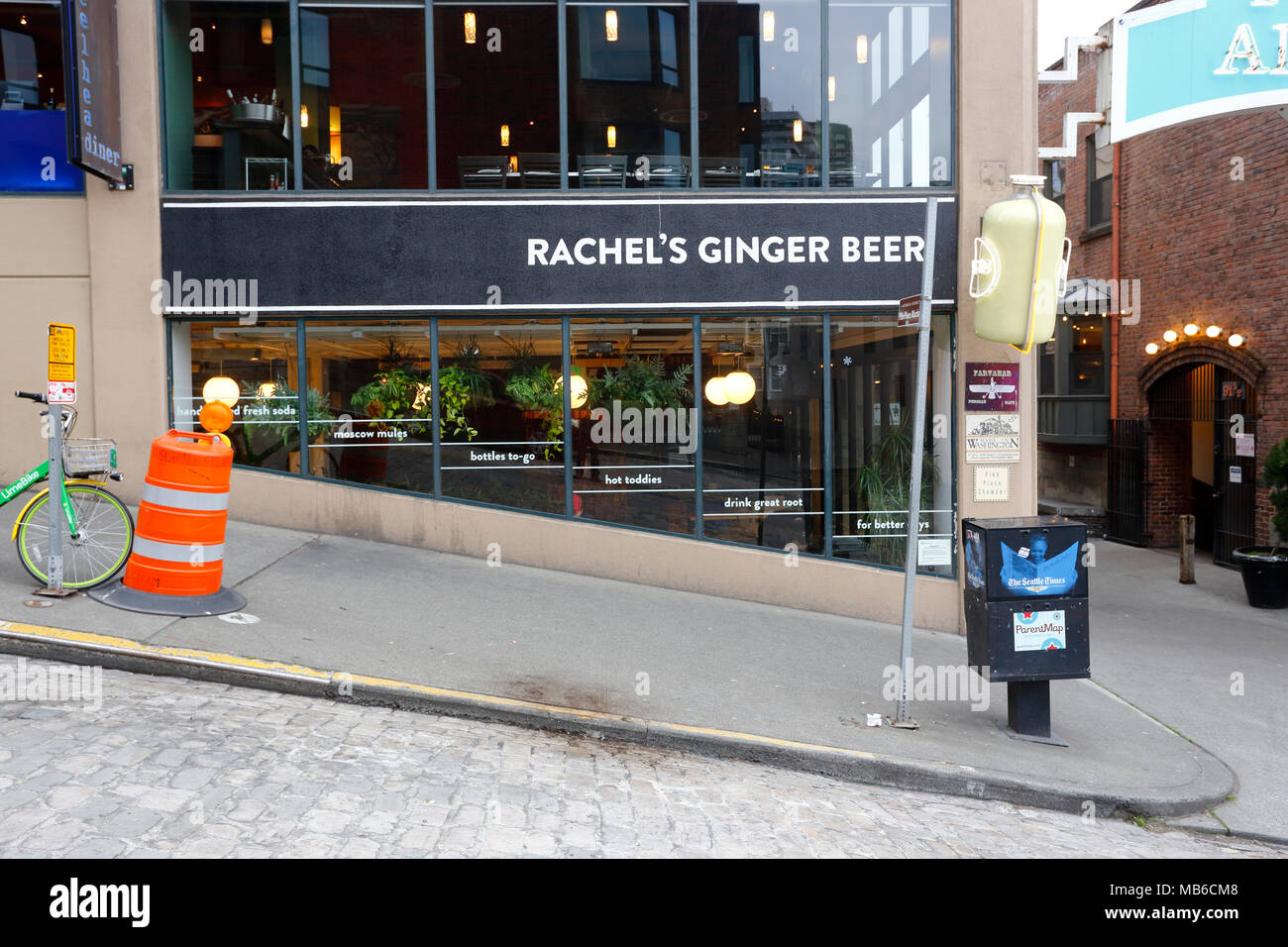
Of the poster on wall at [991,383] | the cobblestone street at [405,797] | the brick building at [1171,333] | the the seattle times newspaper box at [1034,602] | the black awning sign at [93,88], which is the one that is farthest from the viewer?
the brick building at [1171,333]

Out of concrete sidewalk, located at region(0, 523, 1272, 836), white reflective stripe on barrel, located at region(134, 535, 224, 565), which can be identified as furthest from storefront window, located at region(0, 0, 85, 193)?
white reflective stripe on barrel, located at region(134, 535, 224, 565)

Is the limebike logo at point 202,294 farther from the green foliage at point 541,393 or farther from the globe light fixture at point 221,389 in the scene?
the green foliage at point 541,393

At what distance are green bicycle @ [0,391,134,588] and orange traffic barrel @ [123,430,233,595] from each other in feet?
0.74

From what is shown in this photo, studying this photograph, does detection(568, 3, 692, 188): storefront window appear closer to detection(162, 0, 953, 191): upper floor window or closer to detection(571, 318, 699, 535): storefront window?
detection(162, 0, 953, 191): upper floor window

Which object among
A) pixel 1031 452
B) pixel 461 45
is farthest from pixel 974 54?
pixel 461 45

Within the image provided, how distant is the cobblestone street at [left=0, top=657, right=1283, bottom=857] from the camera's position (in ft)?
13.9

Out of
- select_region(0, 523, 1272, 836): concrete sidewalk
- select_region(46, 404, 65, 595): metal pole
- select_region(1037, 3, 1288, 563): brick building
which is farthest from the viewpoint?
select_region(1037, 3, 1288, 563): brick building

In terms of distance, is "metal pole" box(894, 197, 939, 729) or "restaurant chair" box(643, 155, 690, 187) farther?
"restaurant chair" box(643, 155, 690, 187)

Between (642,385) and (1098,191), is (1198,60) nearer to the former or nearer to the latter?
(642,385)

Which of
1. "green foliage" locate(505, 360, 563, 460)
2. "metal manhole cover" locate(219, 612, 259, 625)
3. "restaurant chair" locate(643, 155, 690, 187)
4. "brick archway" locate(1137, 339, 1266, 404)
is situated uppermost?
"restaurant chair" locate(643, 155, 690, 187)

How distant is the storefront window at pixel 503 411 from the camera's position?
9992 millimetres

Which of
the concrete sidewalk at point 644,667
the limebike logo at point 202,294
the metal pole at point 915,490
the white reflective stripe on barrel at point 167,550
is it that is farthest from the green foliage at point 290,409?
the metal pole at point 915,490

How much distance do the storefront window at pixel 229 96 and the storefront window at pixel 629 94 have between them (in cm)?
308

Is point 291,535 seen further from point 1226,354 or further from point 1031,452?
point 1226,354
